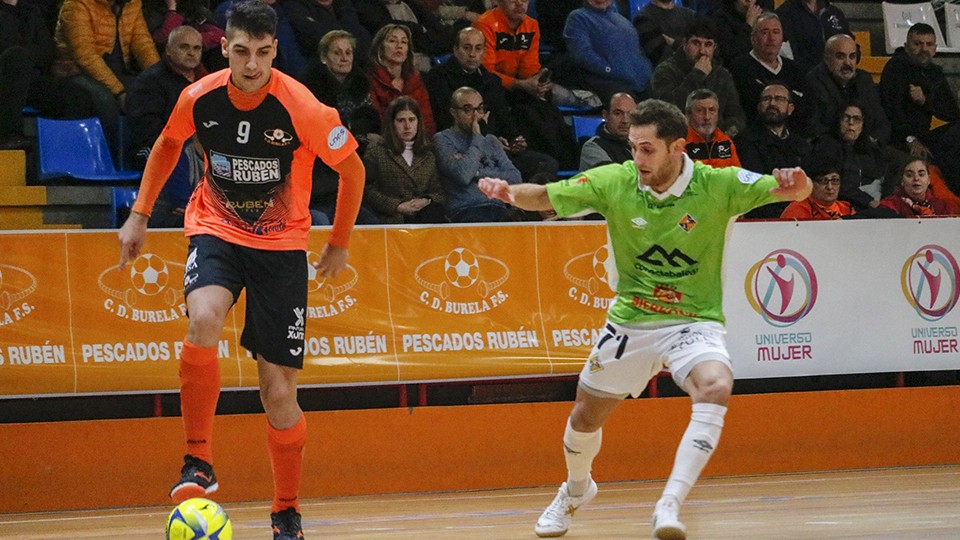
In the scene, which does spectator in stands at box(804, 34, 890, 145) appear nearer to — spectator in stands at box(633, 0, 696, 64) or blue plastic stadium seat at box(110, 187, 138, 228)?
spectator in stands at box(633, 0, 696, 64)

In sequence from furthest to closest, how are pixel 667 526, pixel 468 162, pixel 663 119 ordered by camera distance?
pixel 468 162
pixel 663 119
pixel 667 526

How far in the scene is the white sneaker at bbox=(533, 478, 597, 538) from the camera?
255 inches

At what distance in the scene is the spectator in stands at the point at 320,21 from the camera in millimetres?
10852

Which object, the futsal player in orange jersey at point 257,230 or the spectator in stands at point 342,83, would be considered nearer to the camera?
the futsal player in orange jersey at point 257,230

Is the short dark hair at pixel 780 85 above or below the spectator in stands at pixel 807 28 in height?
below

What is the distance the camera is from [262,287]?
5.83 m

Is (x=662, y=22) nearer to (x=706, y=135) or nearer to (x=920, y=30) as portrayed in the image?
(x=706, y=135)

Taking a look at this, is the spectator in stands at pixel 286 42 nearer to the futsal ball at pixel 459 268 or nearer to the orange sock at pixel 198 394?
the futsal ball at pixel 459 268

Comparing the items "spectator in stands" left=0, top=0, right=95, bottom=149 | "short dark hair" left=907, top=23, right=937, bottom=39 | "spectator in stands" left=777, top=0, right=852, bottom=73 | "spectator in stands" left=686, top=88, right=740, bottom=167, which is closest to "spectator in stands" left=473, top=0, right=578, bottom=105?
"spectator in stands" left=686, top=88, right=740, bottom=167

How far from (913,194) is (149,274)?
6.28 meters

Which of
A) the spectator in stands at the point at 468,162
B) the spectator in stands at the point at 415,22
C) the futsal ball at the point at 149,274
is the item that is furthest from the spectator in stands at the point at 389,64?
the futsal ball at the point at 149,274

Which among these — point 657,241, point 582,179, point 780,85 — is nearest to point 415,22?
point 780,85

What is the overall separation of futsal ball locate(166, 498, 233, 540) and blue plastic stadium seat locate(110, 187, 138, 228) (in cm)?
471

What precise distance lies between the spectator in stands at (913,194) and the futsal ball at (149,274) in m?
5.91
